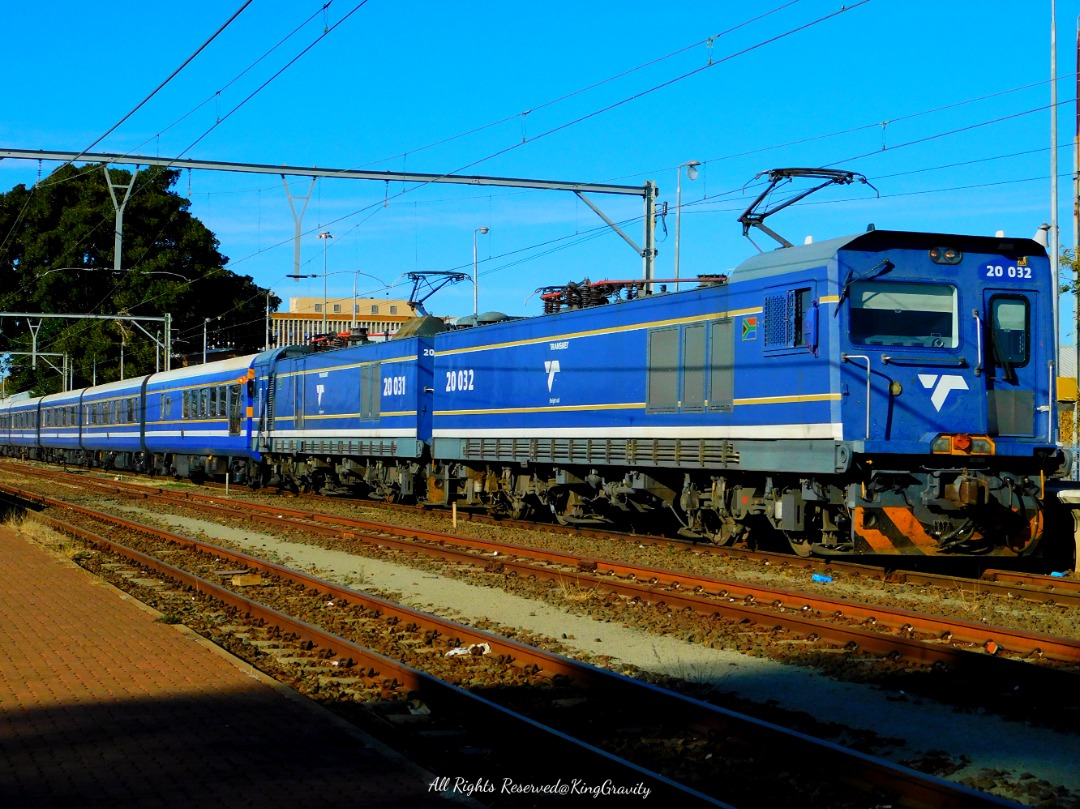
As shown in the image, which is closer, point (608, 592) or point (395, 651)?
point (395, 651)

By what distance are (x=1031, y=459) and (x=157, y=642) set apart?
9670 millimetres

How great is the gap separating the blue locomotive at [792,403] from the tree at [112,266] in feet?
154

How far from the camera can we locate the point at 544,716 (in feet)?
24.5

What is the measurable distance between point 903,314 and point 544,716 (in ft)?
25.7

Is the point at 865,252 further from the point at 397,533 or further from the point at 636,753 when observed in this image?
the point at 397,533

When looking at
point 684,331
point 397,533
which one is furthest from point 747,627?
point 397,533

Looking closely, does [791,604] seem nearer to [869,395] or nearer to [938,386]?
[869,395]

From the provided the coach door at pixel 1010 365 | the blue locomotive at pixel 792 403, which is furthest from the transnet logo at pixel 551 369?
the coach door at pixel 1010 365

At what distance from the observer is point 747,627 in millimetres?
10383

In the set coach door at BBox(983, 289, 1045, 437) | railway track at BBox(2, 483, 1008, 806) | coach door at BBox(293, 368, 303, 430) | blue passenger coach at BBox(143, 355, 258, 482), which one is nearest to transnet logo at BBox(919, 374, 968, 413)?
coach door at BBox(983, 289, 1045, 437)

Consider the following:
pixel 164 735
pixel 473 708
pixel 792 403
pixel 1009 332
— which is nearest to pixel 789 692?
pixel 473 708

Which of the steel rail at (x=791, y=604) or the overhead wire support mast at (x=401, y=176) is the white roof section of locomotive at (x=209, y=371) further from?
the steel rail at (x=791, y=604)

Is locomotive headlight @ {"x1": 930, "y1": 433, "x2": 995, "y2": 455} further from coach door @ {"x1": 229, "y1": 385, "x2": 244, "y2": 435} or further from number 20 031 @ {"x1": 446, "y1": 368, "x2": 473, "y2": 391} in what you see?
coach door @ {"x1": 229, "y1": 385, "x2": 244, "y2": 435}

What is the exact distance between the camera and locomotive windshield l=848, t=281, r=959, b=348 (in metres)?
13.2
